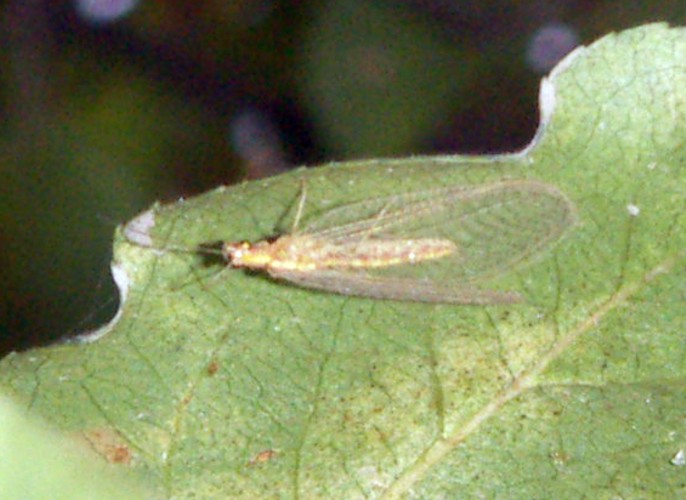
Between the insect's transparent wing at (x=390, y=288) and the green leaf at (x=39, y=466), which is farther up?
the green leaf at (x=39, y=466)

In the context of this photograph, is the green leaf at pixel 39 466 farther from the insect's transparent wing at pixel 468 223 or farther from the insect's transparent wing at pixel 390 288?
the insect's transparent wing at pixel 468 223

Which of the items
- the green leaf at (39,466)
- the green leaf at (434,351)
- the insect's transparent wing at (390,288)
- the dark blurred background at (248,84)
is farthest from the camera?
the dark blurred background at (248,84)

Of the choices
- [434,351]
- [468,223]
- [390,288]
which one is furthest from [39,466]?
[468,223]

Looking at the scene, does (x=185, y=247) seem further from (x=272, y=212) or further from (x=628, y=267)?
(x=628, y=267)

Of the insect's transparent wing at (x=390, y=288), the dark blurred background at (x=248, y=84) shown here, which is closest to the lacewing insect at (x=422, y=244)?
the insect's transparent wing at (x=390, y=288)

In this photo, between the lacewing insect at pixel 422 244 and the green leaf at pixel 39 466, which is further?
the lacewing insect at pixel 422 244

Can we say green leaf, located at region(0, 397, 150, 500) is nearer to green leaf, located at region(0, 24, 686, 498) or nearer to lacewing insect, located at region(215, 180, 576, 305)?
green leaf, located at region(0, 24, 686, 498)
